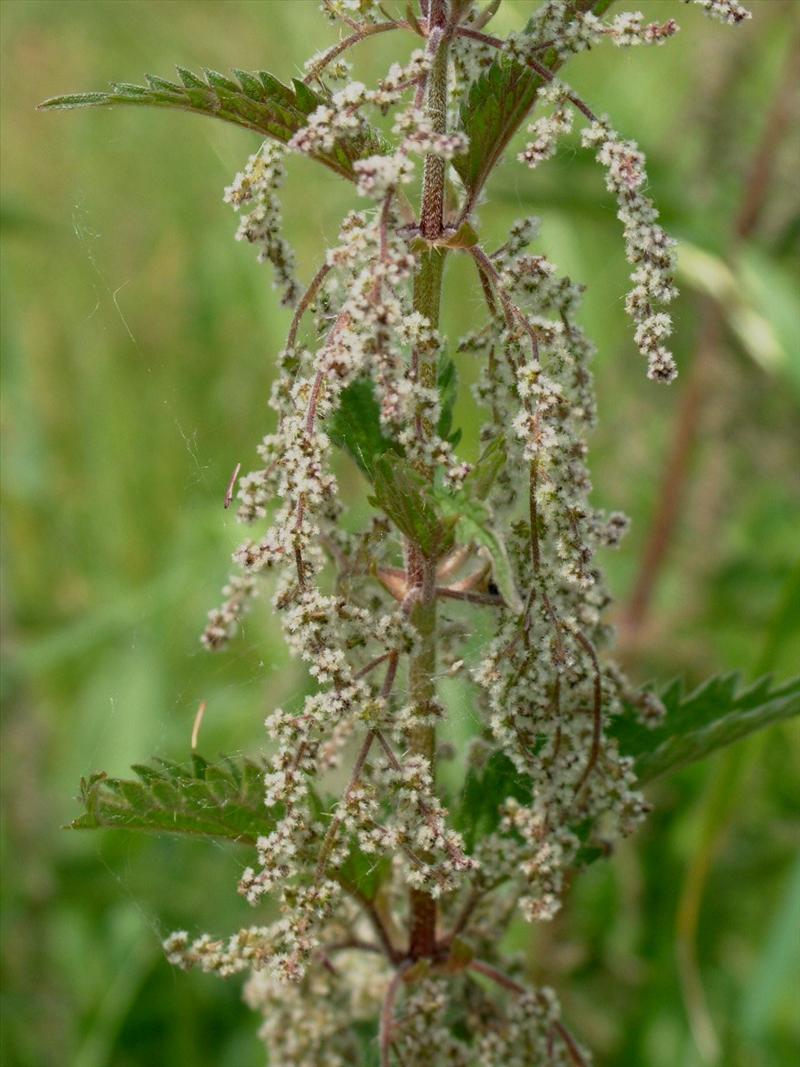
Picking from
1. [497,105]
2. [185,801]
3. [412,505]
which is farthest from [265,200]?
[185,801]

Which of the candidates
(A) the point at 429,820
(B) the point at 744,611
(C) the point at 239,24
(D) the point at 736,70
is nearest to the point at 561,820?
(A) the point at 429,820

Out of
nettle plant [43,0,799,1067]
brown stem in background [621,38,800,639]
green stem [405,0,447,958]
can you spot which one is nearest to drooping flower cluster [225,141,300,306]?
nettle plant [43,0,799,1067]

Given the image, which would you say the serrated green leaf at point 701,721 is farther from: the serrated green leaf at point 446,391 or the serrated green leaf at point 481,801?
the serrated green leaf at point 446,391

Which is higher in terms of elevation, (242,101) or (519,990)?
(242,101)

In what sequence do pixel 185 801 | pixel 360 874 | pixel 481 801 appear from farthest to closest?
pixel 481 801 < pixel 360 874 < pixel 185 801

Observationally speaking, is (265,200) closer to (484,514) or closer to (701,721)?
(484,514)

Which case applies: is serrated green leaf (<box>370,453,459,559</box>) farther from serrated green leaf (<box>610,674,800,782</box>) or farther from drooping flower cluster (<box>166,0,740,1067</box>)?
serrated green leaf (<box>610,674,800,782</box>)

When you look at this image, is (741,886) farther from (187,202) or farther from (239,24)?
(239,24)

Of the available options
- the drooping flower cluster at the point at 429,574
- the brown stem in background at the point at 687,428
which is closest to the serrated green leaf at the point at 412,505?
the drooping flower cluster at the point at 429,574
